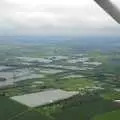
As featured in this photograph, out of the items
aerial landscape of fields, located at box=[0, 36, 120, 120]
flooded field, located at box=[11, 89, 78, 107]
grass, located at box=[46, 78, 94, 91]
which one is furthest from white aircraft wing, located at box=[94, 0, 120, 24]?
grass, located at box=[46, 78, 94, 91]

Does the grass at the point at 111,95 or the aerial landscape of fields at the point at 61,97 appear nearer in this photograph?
the aerial landscape of fields at the point at 61,97

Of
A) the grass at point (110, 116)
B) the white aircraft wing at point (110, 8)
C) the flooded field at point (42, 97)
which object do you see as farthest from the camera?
the flooded field at point (42, 97)

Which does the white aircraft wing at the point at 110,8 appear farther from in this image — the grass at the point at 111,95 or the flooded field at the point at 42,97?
the grass at the point at 111,95

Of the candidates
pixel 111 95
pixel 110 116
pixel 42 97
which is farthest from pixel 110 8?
pixel 111 95

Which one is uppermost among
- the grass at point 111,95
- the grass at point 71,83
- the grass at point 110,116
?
the grass at point 71,83

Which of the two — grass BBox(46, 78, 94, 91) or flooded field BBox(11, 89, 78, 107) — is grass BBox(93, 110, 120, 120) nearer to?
flooded field BBox(11, 89, 78, 107)

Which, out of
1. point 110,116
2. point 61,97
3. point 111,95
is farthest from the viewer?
point 111,95

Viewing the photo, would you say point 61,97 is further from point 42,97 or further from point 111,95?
point 111,95

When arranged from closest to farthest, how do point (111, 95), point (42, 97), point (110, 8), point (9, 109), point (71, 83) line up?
point (110, 8)
point (9, 109)
point (42, 97)
point (111, 95)
point (71, 83)

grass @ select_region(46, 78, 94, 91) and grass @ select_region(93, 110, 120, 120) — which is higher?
grass @ select_region(46, 78, 94, 91)

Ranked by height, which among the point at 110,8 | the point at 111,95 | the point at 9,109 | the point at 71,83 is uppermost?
the point at 110,8

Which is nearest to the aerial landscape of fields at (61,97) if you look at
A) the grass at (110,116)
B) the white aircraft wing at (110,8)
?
the grass at (110,116)
